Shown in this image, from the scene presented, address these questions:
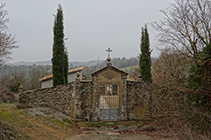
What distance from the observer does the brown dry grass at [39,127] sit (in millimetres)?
8219

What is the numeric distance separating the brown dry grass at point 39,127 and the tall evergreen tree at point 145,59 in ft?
25.9

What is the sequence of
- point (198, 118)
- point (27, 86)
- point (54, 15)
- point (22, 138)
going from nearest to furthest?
point (198, 118), point (22, 138), point (54, 15), point (27, 86)

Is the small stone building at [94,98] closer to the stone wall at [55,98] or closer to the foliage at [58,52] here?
the stone wall at [55,98]

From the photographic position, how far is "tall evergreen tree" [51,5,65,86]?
1488 cm

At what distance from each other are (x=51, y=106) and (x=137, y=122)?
672 cm

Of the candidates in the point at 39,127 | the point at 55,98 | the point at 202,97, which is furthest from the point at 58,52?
the point at 202,97

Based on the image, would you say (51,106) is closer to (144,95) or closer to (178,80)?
(144,95)

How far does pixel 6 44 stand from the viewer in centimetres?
956

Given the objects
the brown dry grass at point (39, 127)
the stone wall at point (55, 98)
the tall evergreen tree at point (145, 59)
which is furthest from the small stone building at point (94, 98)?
the tall evergreen tree at point (145, 59)

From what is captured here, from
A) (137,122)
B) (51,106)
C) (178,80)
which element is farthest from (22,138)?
(137,122)

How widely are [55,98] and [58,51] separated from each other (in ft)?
14.3

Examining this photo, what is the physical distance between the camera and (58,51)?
15.2 meters

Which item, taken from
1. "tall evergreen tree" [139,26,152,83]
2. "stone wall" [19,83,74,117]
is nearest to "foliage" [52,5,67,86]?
"stone wall" [19,83,74,117]

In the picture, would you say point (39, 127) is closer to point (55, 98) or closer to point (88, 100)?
point (55, 98)
